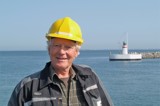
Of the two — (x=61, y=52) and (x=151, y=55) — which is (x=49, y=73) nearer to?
(x=61, y=52)

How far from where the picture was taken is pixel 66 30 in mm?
2564

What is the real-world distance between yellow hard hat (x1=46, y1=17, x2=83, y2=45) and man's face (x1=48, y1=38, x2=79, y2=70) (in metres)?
0.05

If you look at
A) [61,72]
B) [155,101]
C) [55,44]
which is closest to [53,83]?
[61,72]

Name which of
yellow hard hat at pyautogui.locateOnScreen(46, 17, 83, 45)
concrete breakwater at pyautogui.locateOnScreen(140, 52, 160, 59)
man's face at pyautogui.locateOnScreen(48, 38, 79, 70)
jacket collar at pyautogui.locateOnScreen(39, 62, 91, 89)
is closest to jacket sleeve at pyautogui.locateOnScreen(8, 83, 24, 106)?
jacket collar at pyautogui.locateOnScreen(39, 62, 91, 89)

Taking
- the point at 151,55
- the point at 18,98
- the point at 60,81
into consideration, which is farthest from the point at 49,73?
the point at 151,55

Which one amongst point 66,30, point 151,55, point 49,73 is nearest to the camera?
point 66,30

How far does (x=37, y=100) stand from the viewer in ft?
8.35

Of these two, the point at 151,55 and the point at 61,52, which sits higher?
the point at 61,52

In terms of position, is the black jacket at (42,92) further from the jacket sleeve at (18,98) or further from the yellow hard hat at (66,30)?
the yellow hard hat at (66,30)

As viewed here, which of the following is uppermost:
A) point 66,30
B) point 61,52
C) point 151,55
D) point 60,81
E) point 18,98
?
point 66,30

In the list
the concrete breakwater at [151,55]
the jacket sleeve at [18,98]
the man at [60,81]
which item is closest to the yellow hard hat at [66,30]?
the man at [60,81]

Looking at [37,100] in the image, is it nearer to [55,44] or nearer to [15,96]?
[15,96]

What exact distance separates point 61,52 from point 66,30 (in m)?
0.18

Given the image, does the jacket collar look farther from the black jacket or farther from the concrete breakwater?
the concrete breakwater
